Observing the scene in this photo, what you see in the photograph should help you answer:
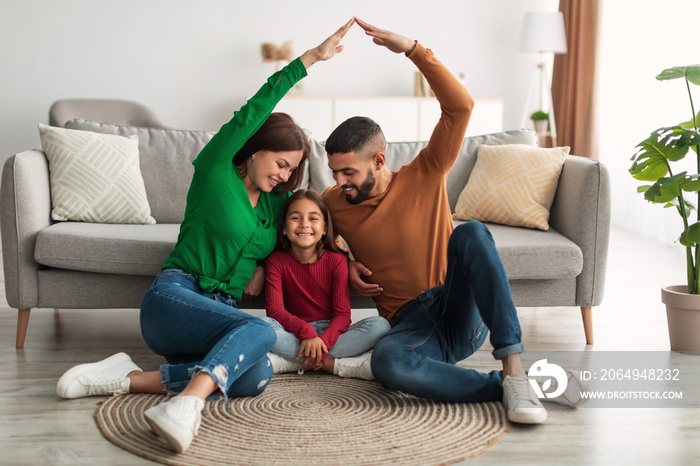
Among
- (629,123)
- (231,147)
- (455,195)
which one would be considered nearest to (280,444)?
(231,147)

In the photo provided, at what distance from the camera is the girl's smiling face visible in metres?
2.14

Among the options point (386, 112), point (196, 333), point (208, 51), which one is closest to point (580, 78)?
point (386, 112)

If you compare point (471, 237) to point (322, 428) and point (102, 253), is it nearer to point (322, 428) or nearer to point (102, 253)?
point (322, 428)

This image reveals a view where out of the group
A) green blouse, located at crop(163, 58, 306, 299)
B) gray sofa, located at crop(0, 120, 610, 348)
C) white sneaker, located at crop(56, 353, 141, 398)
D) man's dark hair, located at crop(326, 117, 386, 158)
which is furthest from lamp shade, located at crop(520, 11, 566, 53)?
white sneaker, located at crop(56, 353, 141, 398)

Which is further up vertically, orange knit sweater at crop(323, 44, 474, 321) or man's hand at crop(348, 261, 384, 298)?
orange knit sweater at crop(323, 44, 474, 321)

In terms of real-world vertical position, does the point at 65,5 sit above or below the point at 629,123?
above

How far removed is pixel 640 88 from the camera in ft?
16.7

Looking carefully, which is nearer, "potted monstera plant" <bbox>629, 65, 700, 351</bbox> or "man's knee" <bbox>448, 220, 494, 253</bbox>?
"man's knee" <bbox>448, 220, 494, 253</bbox>

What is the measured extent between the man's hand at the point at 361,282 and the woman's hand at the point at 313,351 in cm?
19

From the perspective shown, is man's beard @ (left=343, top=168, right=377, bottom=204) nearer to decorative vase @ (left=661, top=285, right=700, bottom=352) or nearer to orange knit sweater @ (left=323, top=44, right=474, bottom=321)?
orange knit sweater @ (left=323, top=44, right=474, bottom=321)

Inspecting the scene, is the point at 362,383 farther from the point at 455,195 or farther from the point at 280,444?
the point at 455,195

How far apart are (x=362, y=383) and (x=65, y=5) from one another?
466 centimetres

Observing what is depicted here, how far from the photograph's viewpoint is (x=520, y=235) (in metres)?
2.62

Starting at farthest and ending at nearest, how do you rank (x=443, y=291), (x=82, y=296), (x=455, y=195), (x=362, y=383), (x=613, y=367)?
(x=455, y=195), (x=82, y=296), (x=613, y=367), (x=362, y=383), (x=443, y=291)
